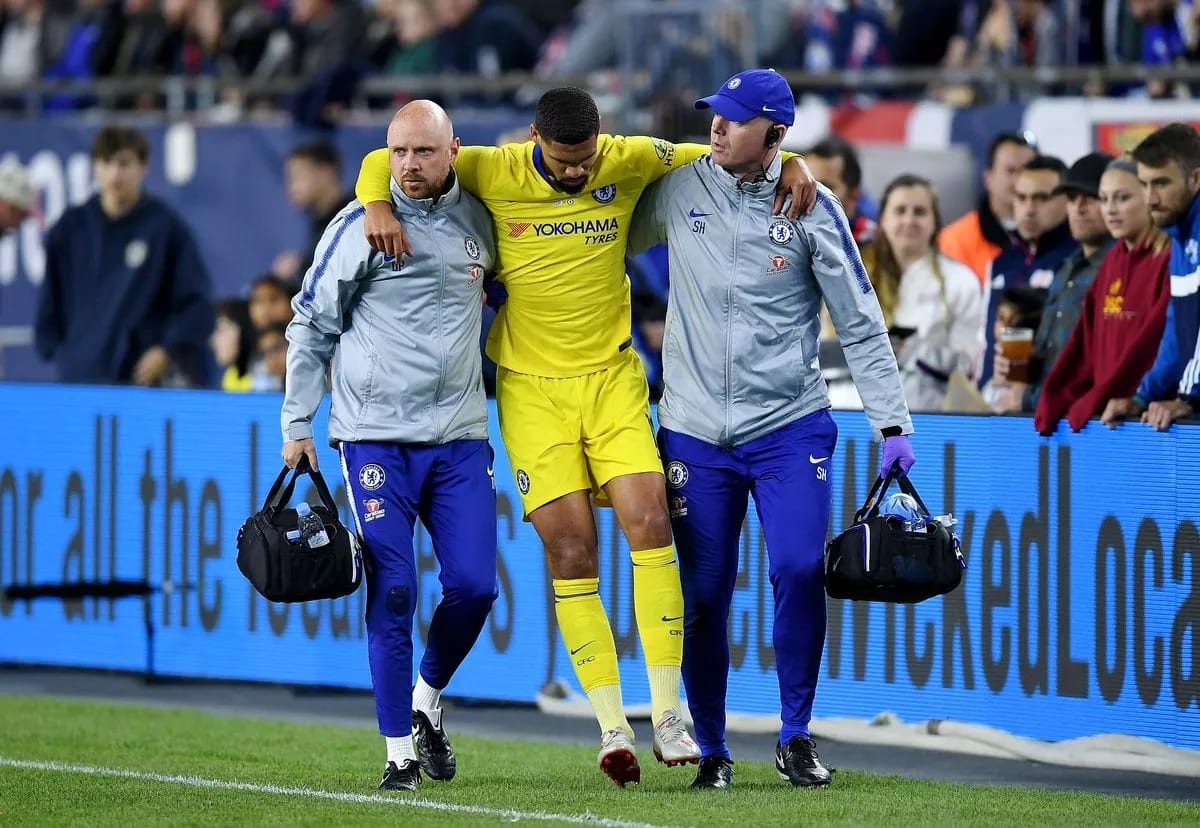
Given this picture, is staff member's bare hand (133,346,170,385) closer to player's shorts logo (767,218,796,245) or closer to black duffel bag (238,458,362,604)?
black duffel bag (238,458,362,604)

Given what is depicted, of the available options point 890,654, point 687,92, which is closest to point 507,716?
point 890,654

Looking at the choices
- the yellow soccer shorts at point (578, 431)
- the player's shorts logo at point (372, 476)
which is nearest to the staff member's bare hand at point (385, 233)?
the yellow soccer shorts at point (578, 431)

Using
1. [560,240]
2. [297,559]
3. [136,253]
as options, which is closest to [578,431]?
[560,240]

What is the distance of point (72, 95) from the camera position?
59.6ft

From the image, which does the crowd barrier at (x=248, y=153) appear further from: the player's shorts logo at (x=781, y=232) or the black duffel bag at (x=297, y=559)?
the black duffel bag at (x=297, y=559)

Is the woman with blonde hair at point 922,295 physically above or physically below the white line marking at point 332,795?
above

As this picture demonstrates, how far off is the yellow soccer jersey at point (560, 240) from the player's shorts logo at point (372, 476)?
0.59 meters

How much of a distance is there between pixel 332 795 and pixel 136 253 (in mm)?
6605

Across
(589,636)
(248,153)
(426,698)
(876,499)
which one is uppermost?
(248,153)

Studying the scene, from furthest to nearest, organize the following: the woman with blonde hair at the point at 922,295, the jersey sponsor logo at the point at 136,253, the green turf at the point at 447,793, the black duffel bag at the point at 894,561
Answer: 1. the jersey sponsor logo at the point at 136,253
2. the woman with blonde hair at the point at 922,295
3. the black duffel bag at the point at 894,561
4. the green turf at the point at 447,793

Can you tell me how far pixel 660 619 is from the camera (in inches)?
307

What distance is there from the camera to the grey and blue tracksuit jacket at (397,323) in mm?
7781

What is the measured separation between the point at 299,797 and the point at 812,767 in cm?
179

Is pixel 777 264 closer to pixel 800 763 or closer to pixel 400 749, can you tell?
pixel 800 763
